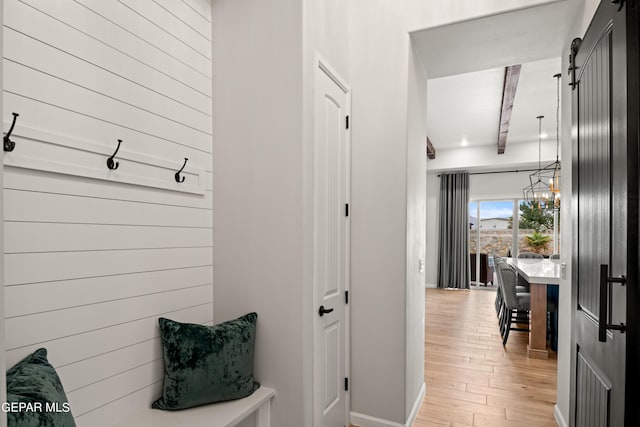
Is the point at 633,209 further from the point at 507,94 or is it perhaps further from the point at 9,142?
the point at 507,94

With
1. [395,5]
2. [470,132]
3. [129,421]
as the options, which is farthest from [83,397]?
[470,132]

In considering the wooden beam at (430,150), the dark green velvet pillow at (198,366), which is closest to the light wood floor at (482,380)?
the dark green velvet pillow at (198,366)

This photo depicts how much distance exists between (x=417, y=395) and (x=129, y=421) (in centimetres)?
209

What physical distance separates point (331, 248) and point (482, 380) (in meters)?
2.23

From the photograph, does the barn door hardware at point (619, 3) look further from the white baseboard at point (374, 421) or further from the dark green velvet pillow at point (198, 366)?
the white baseboard at point (374, 421)

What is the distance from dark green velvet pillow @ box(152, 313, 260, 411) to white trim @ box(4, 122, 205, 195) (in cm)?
67

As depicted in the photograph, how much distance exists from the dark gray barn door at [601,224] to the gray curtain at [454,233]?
6996 mm

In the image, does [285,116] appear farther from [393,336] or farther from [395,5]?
[393,336]

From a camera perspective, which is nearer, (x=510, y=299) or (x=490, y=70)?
(x=490, y=70)

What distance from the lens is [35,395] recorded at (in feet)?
3.63

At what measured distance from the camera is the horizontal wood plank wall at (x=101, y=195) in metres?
1.25

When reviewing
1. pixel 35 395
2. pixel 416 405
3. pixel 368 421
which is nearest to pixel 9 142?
pixel 35 395

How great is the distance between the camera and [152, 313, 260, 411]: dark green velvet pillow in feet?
5.49

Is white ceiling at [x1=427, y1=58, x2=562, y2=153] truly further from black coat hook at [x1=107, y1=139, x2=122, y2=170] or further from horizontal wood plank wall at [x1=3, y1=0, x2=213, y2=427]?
black coat hook at [x1=107, y1=139, x2=122, y2=170]
